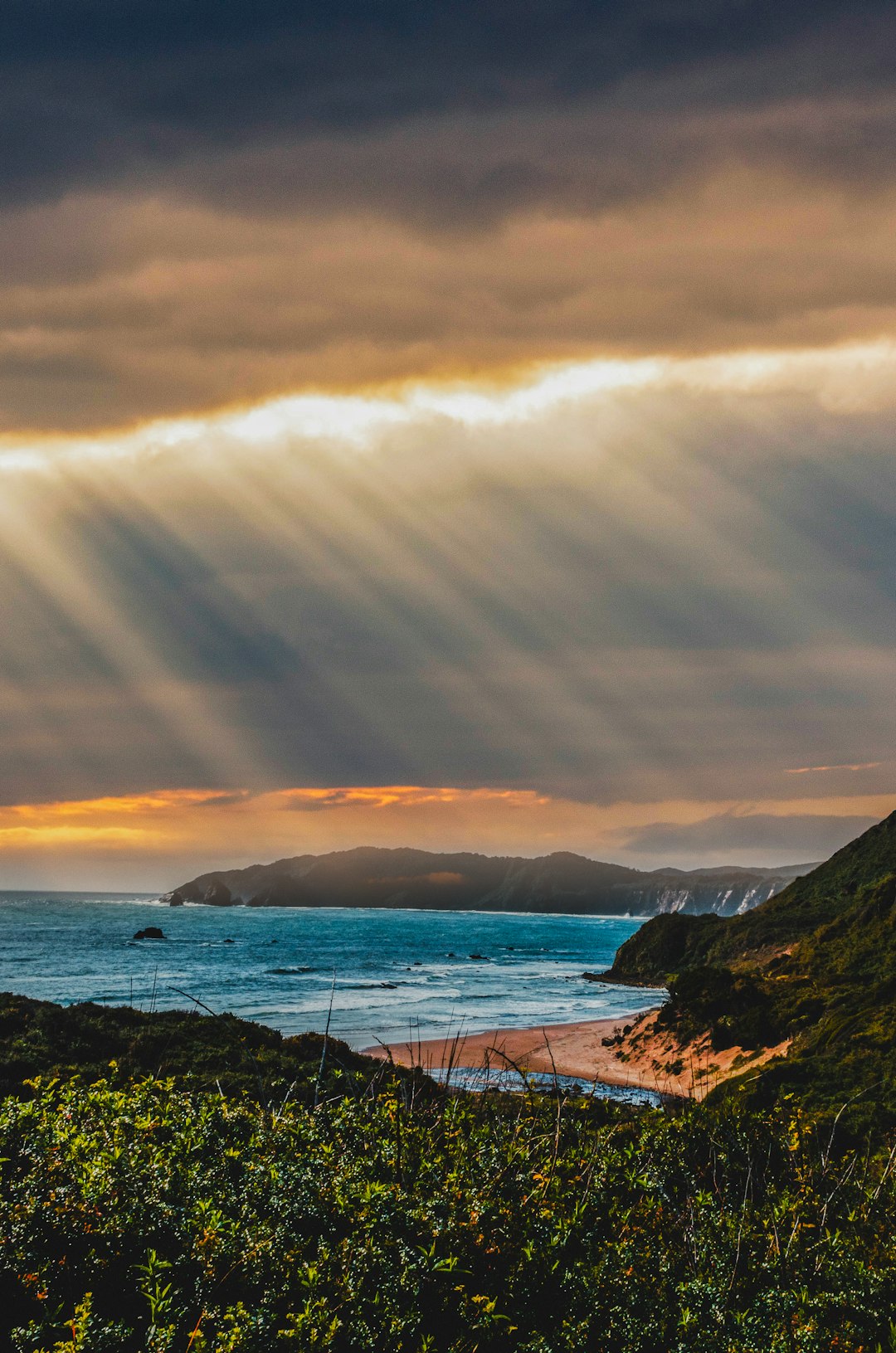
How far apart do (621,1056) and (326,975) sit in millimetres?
51246

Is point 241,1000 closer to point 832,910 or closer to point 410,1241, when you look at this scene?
point 832,910

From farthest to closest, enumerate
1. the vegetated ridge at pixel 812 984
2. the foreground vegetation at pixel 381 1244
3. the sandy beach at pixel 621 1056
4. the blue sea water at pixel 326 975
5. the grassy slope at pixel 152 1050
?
1. the blue sea water at pixel 326 975
2. the sandy beach at pixel 621 1056
3. the vegetated ridge at pixel 812 984
4. the grassy slope at pixel 152 1050
5. the foreground vegetation at pixel 381 1244

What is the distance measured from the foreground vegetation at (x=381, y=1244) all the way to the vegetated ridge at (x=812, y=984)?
5.08 metres

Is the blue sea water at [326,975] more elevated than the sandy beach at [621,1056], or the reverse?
the sandy beach at [621,1056]

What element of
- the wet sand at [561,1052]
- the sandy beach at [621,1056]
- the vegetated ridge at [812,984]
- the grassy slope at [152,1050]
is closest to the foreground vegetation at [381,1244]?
the vegetated ridge at [812,984]

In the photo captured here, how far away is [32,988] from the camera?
5878 cm

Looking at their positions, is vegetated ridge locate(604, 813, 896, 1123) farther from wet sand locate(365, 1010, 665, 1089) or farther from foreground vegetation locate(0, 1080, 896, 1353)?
foreground vegetation locate(0, 1080, 896, 1353)

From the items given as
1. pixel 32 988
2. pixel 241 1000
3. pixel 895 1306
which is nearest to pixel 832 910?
pixel 241 1000

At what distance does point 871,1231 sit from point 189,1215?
5.13 meters

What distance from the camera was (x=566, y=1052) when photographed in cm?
3162

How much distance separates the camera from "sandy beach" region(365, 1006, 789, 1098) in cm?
2327

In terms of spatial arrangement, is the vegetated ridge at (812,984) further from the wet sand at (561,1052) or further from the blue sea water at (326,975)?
the blue sea water at (326,975)

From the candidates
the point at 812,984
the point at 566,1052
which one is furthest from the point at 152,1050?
the point at 812,984

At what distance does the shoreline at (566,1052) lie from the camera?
87.7ft
